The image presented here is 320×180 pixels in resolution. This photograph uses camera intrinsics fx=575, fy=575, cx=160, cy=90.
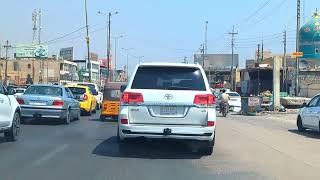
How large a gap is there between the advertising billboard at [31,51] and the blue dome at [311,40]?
57212 millimetres

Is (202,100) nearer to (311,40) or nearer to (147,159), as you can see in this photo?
(147,159)

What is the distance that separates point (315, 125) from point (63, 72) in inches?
4430

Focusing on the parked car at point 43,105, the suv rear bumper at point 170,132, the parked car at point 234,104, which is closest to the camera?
the suv rear bumper at point 170,132

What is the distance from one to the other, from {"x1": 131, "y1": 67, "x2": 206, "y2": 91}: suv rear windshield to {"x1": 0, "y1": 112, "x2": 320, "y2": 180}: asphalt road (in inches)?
60.0

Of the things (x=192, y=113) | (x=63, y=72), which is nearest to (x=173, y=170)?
(x=192, y=113)

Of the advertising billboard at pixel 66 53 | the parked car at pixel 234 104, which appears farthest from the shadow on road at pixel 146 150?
the advertising billboard at pixel 66 53

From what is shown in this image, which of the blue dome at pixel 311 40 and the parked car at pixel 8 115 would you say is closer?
the parked car at pixel 8 115

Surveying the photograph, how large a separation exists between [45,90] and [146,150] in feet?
32.1

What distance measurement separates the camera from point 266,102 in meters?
40.8

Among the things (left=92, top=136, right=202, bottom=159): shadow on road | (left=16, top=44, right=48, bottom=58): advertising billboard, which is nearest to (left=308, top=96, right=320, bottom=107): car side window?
(left=92, top=136, right=202, bottom=159): shadow on road

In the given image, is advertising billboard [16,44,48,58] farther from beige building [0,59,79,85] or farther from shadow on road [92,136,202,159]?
Result: shadow on road [92,136,202,159]

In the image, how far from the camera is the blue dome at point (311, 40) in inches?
2667

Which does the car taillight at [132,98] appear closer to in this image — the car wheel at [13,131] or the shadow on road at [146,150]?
the shadow on road at [146,150]

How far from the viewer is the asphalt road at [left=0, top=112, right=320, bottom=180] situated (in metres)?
9.97
